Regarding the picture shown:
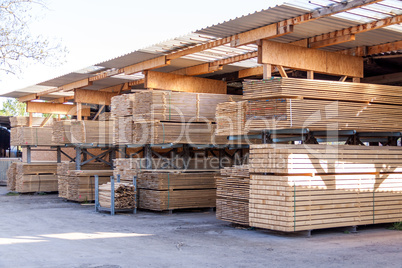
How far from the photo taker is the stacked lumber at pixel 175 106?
49.5 feet

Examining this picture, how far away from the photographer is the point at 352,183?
11539 millimetres

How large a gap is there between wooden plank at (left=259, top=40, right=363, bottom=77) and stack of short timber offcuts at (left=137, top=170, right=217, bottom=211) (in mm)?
4674

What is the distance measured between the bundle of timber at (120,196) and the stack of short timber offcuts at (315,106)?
510 cm

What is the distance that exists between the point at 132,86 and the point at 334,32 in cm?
1092

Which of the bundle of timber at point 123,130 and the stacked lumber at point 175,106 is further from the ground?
the stacked lumber at point 175,106

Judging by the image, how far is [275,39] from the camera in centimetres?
1245

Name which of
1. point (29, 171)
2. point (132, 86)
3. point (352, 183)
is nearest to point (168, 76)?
point (132, 86)

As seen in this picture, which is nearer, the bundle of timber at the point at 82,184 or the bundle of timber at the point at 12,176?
the bundle of timber at the point at 82,184

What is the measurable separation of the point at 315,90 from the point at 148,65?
6.30 metres

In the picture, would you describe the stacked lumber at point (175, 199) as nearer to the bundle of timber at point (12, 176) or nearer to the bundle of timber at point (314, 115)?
the bundle of timber at point (314, 115)

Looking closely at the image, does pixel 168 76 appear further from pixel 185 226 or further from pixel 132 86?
pixel 185 226

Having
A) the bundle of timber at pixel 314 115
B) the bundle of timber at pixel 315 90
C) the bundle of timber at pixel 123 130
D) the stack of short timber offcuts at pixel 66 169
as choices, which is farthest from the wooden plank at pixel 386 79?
the stack of short timber offcuts at pixel 66 169

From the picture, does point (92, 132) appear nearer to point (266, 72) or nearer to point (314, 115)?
point (266, 72)

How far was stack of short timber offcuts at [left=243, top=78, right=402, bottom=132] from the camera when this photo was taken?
1121 cm
